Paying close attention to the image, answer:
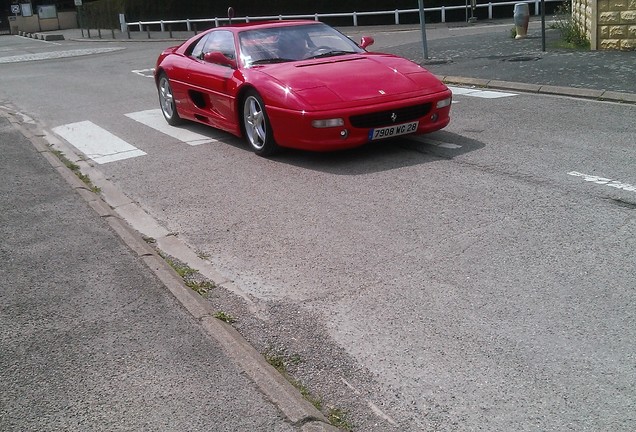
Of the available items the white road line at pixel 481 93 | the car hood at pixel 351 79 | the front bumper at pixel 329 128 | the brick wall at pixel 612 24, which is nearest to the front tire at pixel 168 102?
the car hood at pixel 351 79

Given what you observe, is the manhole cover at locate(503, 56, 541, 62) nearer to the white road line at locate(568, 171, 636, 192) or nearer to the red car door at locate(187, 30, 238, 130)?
the red car door at locate(187, 30, 238, 130)

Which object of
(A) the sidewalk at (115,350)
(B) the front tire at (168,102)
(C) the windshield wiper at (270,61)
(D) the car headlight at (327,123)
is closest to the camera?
(A) the sidewalk at (115,350)

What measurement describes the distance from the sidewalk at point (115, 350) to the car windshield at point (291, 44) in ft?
10.5

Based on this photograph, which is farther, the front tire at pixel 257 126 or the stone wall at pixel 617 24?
the stone wall at pixel 617 24

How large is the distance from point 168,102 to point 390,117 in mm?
4272

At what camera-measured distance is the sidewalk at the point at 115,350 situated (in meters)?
3.35

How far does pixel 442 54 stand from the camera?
16.4 meters

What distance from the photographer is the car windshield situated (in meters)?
8.52

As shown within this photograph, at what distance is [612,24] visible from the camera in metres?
14.1

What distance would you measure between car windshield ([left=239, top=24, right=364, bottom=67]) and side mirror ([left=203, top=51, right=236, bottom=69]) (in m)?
0.16

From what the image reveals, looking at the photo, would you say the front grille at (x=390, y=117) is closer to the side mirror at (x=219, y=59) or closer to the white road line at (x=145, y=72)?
the side mirror at (x=219, y=59)

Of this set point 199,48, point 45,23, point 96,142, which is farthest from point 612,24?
point 45,23

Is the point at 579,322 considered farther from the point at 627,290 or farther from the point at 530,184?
the point at 530,184

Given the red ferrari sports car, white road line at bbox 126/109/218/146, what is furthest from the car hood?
white road line at bbox 126/109/218/146
